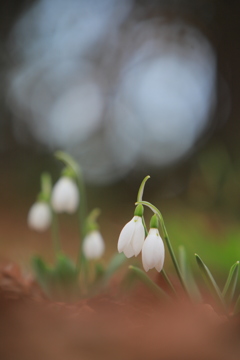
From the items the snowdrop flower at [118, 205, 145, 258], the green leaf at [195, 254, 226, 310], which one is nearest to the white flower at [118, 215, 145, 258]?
the snowdrop flower at [118, 205, 145, 258]

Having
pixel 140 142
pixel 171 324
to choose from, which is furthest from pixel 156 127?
pixel 171 324

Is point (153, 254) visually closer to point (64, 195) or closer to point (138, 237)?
point (138, 237)

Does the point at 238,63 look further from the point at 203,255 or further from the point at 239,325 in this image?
the point at 239,325

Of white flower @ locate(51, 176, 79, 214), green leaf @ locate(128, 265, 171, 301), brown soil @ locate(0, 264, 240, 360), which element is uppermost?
white flower @ locate(51, 176, 79, 214)

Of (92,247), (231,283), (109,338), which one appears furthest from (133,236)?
(92,247)

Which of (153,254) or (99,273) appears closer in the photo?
(153,254)

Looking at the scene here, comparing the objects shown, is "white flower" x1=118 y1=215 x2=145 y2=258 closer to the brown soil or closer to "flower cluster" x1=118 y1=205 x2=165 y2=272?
"flower cluster" x1=118 y1=205 x2=165 y2=272
